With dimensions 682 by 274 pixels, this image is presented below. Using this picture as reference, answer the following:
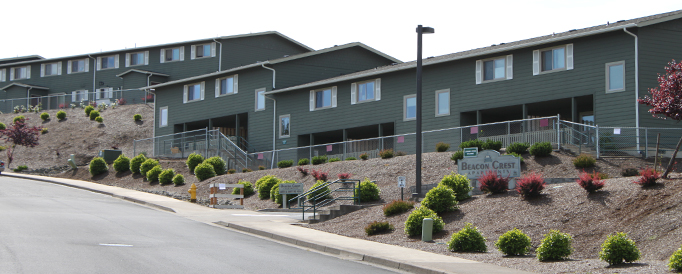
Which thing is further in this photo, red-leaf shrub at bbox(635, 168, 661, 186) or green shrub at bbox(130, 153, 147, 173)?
green shrub at bbox(130, 153, 147, 173)

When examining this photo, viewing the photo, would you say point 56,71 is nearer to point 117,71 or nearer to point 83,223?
point 117,71

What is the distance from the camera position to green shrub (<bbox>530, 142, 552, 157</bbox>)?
83.9 feet

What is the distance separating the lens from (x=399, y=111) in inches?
1474

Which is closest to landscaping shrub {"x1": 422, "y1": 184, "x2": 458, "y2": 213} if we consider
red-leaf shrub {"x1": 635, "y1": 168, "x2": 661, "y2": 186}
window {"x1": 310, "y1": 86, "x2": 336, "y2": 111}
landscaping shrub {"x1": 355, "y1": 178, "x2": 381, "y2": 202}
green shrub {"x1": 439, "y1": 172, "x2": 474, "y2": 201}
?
green shrub {"x1": 439, "y1": 172, "x2": 474, "y2": 201}

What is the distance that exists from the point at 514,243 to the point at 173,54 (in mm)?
55659

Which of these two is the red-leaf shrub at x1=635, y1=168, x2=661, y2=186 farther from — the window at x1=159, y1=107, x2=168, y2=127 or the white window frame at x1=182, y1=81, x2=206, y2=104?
the window at x1=159, y1=107, x2=168, y2=127

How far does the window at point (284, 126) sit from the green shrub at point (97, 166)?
448 inches

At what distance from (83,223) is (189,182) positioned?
18.6 meters

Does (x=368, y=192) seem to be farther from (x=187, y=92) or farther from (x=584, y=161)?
(x=187, y=92)

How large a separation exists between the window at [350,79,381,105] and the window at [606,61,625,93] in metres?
13.4

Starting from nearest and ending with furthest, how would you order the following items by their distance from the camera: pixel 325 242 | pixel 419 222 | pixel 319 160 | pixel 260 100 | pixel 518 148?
pixel 325 242 < pixel 419 222 < pixel 518 148 < pixel 319 160 < pixel 260 100

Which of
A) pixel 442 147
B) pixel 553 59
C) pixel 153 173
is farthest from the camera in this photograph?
pixel 153 173

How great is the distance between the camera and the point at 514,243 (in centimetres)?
1348

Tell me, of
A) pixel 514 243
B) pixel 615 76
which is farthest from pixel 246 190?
pixel 514 243
